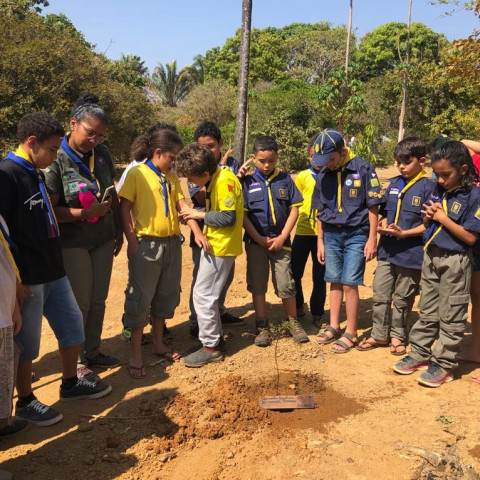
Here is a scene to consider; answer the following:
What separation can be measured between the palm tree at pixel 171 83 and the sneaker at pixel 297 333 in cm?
4153

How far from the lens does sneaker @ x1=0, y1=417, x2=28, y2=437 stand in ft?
10.00

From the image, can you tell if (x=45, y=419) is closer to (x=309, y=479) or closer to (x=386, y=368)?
(x=309, y=479)

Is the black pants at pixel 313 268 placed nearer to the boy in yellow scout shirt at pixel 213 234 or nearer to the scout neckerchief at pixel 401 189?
the scout neckerchief at pixel 401 189

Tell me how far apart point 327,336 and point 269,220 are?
3.92 feet

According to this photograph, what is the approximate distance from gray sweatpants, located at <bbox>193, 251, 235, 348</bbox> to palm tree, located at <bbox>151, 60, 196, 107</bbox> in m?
41.7

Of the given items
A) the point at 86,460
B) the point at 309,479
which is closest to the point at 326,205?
the point at 309,479

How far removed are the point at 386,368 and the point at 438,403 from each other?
60 centimetres

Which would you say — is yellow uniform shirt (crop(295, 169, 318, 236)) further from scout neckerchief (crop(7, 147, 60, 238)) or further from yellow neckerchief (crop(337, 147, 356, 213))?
scout neckerchief (crop(7, 147, 60, 238))

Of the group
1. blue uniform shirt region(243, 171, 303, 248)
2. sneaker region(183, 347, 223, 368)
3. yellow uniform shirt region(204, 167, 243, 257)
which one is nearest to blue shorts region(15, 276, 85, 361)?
sneaker region(183, 347, 223, 368)

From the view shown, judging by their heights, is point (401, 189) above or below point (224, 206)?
above

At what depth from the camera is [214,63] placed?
4553 centimetres

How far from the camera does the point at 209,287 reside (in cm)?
390

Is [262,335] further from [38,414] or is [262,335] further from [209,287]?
[38,414]

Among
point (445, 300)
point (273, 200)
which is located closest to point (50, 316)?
point (273, 200)
